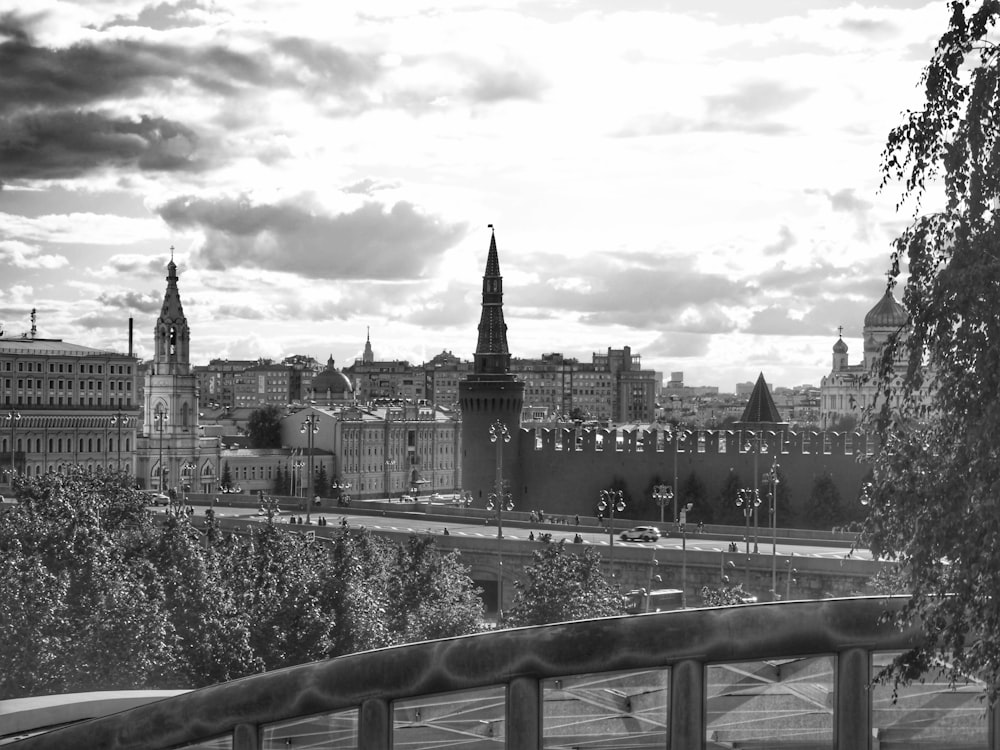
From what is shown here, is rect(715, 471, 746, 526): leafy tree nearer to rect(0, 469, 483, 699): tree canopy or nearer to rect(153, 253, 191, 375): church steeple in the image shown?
rect(0, 469, 483, 699): tree canopy

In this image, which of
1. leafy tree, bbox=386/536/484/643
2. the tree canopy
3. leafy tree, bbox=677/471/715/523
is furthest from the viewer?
leafy tree, bbox=677/471/715/523

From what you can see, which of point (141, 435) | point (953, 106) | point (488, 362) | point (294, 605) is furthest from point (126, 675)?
point (141, 435)

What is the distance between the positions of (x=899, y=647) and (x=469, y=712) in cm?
302

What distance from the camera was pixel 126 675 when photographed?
3080 cm

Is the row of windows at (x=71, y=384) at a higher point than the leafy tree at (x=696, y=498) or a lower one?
higher

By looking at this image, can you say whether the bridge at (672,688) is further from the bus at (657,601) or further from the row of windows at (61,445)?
the row of windows at (61,445)

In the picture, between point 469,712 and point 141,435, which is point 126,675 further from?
point 141,435

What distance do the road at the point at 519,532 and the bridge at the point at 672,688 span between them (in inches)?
1506

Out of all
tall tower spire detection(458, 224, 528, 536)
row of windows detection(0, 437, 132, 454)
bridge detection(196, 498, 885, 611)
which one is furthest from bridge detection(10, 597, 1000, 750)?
row of windows detection(0, 437, 132, 454)

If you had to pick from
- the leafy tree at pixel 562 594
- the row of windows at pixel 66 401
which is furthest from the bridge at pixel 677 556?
the row of windows at pixel 66 401

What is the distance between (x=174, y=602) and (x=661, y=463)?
43.3 m

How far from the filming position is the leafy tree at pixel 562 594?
131ft

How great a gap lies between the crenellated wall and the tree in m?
57.2

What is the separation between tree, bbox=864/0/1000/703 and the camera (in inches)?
413
